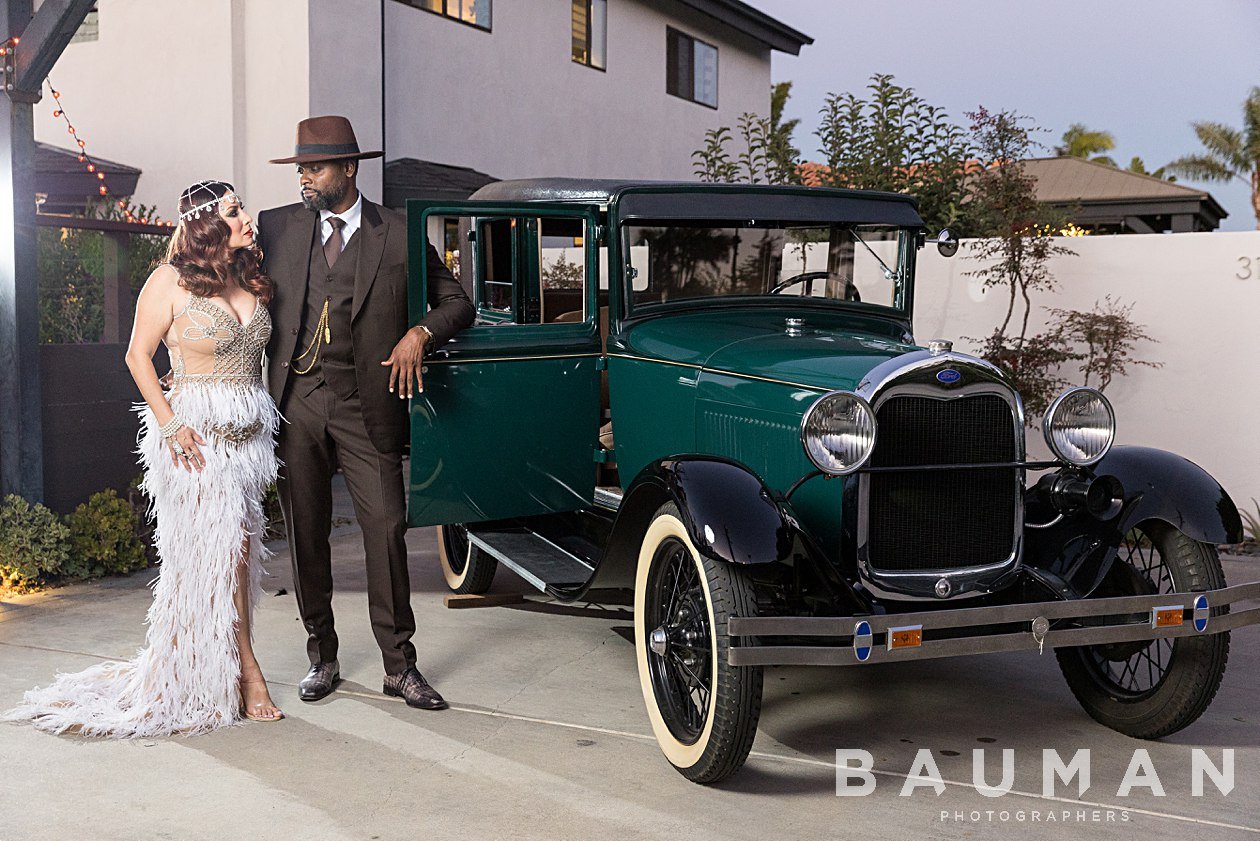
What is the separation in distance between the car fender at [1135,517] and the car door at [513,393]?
1.94 metres

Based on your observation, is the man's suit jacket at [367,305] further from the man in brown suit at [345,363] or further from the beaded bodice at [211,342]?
the beaded bodice at [211,342]

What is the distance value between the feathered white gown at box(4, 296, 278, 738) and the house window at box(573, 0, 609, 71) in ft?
36.5

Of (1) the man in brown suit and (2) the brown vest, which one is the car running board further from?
(2) the brown vest

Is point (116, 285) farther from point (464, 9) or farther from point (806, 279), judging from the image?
point (464, 9)

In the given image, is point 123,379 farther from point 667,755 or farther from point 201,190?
point 667,755

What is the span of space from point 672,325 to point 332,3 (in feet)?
21.4

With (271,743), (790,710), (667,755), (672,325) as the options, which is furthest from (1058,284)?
(271,743)

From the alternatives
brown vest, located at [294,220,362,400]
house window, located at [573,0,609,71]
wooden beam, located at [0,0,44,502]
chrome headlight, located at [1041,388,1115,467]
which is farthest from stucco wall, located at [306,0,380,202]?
chrome headlight, located at [1041,388,1115,467]

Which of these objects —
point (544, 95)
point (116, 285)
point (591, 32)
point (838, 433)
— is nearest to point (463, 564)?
point (116, 285)

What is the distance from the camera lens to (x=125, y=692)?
4.16 m

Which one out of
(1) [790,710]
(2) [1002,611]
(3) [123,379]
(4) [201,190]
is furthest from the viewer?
(3) [123,379]

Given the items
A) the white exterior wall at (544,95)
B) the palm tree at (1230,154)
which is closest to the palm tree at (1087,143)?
the palm tree at (1230,154)

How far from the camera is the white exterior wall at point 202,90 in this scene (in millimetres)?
9922

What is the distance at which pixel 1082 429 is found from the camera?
4.08m
